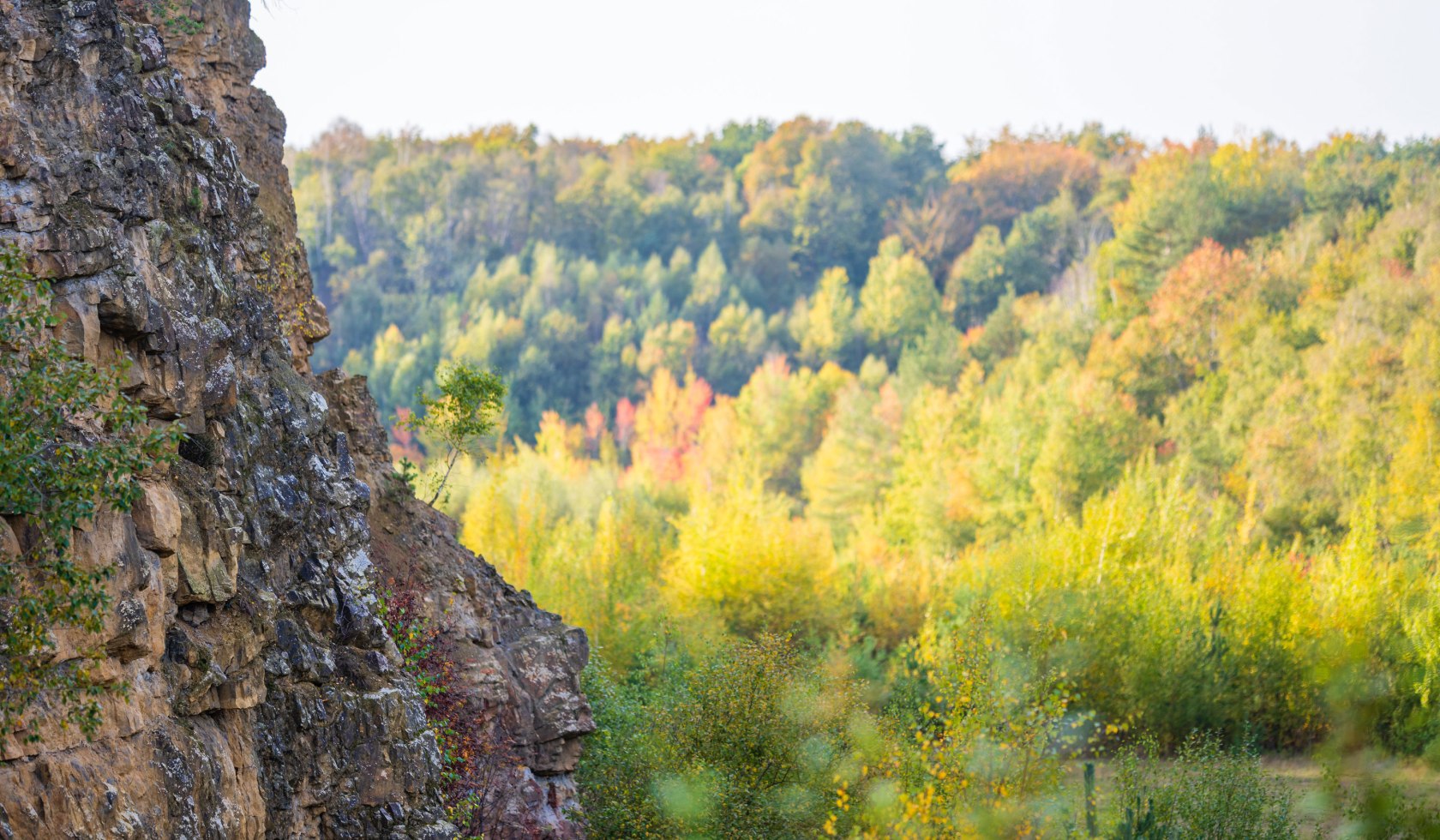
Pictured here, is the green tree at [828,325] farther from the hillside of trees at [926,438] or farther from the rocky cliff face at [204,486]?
the rocky cliff face at [204,486]

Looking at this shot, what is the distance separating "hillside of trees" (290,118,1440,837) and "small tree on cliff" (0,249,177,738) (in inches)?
307

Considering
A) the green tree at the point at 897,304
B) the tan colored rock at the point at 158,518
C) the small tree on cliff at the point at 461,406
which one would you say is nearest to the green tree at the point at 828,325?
the green tree at the point at 897,304

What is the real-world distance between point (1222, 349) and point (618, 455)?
120 ft

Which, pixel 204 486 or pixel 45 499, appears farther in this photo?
pixel 204 486

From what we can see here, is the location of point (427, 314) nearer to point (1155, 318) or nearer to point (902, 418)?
point (902, 418)

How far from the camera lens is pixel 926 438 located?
171ft

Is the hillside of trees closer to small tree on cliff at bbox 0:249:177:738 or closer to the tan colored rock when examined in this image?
small tree on cliff at bbox 0:249:177:738

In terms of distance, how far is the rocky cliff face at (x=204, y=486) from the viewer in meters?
9.46

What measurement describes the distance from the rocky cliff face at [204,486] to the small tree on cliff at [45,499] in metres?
0.22

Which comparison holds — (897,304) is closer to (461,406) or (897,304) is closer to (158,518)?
(461,406)

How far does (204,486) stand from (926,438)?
43.3 meters

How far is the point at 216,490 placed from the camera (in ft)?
36.8

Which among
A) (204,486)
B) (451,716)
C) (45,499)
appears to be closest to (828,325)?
(451,716)

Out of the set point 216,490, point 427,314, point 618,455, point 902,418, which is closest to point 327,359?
point 427,314
